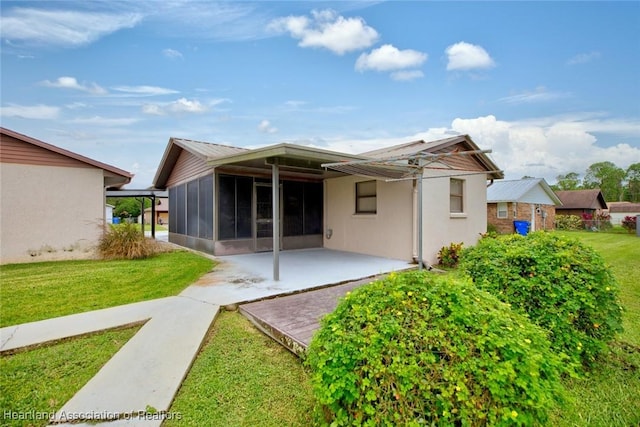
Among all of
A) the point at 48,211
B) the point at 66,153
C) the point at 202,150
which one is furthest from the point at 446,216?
the point at 48,211

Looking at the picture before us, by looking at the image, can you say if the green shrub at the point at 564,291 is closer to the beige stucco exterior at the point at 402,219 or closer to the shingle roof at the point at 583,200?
the beige stucco exterior at the point at 402,219

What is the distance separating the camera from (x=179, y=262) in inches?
306

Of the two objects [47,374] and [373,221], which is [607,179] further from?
[47,374]

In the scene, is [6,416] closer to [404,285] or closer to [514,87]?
[404,285]

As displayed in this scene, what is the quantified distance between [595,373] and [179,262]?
7948 millimetres

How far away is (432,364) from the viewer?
1.57 meters

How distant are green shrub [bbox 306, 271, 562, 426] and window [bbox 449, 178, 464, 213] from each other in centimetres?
815

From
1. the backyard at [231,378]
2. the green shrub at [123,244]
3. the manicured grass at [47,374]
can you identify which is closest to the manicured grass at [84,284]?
the backyard at [231,378]

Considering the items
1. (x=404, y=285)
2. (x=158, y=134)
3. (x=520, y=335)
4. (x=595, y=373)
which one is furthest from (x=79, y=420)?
(x=158, y=134)

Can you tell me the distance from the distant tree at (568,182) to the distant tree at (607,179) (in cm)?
109

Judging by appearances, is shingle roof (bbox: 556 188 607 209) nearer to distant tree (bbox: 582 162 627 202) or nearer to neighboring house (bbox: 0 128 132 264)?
distant tree (bbox: 582 162 627 202)

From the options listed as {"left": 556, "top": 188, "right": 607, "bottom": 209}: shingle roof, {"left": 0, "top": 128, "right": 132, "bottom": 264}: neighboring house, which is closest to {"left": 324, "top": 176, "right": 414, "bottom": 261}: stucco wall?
{"left": 0, "top": 128, "right": 132, "bottom": 264}: neighboring house

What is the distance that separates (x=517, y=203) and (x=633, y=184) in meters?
48.4

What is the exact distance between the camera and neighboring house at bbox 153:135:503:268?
834 centimetres
